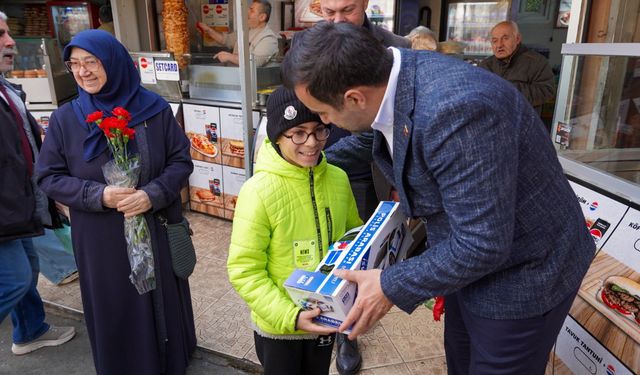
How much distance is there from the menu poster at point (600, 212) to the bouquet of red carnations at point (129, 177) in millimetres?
1929

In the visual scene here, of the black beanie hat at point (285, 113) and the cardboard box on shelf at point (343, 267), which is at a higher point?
the black beanie hat at point (285, 113)

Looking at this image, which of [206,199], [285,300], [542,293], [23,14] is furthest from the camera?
[23,14]

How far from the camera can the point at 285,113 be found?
1.56 meters

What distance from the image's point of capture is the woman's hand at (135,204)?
82.7 inches

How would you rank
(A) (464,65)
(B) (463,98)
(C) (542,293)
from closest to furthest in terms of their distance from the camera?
(B) (463,98) < (A) (464,65) < (C) (542,293)

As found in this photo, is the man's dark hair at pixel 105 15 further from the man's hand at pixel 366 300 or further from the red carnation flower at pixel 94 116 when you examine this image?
the man's hand at pixel 366 300

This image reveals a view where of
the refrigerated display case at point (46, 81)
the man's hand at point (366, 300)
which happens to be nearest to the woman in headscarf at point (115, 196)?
the man's hand at point (366, 300)

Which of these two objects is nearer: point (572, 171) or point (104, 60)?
point (104, 60)

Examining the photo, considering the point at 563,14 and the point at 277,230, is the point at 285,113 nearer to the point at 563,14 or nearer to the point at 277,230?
the point at 277,230

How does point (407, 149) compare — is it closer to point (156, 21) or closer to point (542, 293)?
point (542, 293)

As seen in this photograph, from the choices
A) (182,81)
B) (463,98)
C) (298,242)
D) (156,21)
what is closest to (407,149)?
(463,98)

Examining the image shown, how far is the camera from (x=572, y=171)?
2.28 metres

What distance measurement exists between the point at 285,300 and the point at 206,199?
11.1 ft

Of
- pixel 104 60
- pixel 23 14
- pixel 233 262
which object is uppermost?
pixel 23 14
